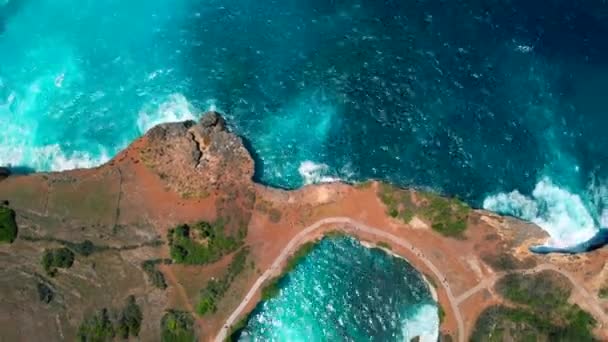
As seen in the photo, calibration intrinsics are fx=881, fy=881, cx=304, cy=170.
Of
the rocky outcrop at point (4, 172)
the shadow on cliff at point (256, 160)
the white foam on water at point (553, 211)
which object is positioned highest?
the white foam on water at point (553, 211)

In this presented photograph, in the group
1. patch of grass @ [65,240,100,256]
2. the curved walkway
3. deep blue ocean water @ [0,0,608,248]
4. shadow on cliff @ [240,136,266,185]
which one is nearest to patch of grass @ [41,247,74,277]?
patch of grass @ [65,240,100,256]

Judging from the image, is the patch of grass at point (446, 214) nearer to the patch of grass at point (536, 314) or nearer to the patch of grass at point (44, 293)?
the patch of grass at point (536, 314)

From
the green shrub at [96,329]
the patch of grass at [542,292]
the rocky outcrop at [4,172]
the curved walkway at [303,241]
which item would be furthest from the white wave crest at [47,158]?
the patch of grass at [542,292]

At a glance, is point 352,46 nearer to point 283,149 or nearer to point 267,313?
point 283,149

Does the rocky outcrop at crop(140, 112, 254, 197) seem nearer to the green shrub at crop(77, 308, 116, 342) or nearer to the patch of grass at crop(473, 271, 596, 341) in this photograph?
the green shrub at crop(77, 308, 116, 342)

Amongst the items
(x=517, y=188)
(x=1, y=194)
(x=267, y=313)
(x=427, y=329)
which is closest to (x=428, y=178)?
(x=517, y=188)

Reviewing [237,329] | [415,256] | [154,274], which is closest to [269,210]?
[237,329]
